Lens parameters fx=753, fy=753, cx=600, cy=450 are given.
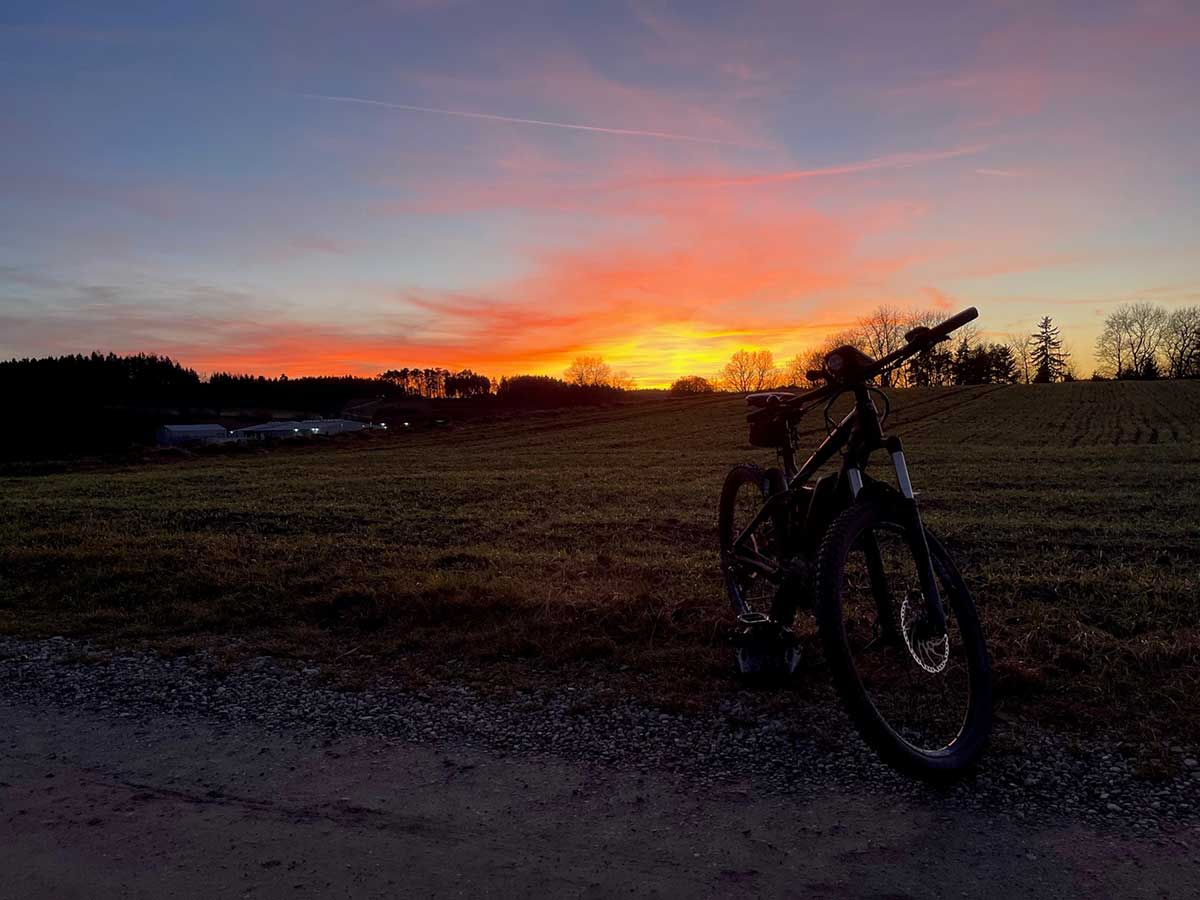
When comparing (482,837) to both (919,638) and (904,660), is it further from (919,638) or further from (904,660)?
(904,660)

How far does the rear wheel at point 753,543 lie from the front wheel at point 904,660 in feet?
2.16

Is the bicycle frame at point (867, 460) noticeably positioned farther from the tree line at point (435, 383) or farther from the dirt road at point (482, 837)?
Answer: the tree line at point (435, 383)

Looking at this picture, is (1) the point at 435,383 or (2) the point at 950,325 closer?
(2) the point at 950,325

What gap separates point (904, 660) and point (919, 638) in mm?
960

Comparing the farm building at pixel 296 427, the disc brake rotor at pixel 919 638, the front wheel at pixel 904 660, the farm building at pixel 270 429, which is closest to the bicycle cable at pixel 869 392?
the front wheel at pixel 904 660

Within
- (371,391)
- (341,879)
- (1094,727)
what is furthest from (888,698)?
(371,391)

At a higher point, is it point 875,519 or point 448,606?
point 875,519

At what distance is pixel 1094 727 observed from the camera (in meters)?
3.83

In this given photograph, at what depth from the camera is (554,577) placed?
289 inches

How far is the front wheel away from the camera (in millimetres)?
3256

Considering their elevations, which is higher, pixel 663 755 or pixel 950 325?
pixel 950 325

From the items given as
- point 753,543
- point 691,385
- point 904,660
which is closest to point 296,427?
point 691,385

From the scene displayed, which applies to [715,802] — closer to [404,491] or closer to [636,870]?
[636,870]

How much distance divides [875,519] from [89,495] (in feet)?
68.3
